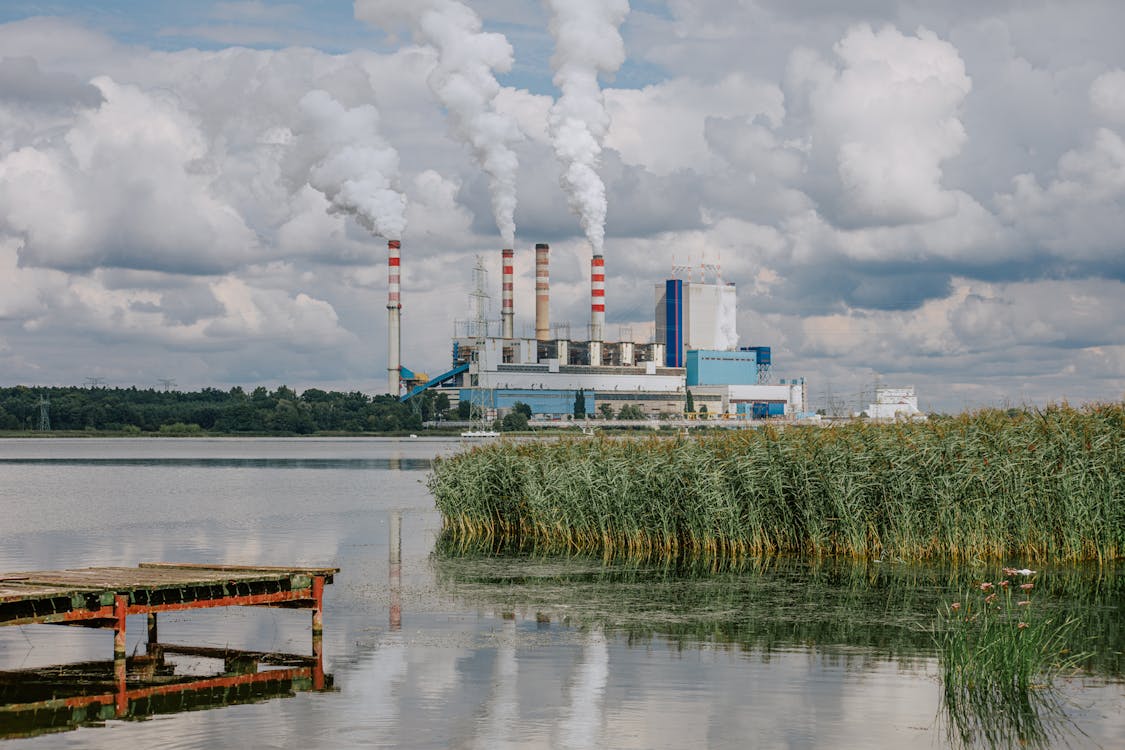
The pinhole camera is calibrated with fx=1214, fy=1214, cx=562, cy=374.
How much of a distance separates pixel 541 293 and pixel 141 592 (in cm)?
14164

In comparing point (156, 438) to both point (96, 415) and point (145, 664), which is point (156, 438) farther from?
point (145, 664)

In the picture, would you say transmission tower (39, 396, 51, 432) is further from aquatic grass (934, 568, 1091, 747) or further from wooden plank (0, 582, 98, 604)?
aquatic grass (934, 568, 1091, 747)

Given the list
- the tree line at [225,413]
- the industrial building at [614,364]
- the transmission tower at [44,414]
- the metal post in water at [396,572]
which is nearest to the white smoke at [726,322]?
the industrial building at [614,364]

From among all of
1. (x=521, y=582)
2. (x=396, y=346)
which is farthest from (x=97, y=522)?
(x=396, y=346)

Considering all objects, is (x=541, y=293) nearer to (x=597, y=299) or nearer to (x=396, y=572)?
(x=597, y=299)

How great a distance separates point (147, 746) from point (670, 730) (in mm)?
4675

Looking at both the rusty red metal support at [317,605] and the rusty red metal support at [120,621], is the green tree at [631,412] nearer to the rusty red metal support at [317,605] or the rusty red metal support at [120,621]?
the rusty red metal support at [317,605]

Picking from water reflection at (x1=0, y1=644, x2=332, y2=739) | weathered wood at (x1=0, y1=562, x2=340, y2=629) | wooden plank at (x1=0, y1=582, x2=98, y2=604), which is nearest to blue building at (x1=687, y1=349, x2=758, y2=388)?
weathered wood at (x1=0, y1=562, x2=340, y2=629)

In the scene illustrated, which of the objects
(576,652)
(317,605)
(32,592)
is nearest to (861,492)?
(576,652)

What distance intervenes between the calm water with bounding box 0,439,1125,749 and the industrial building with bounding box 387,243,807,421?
11303 cm

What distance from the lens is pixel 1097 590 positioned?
19.7 meters

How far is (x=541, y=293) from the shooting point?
155 meters

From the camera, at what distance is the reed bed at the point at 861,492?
22.9m

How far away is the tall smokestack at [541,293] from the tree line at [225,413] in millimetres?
15256
